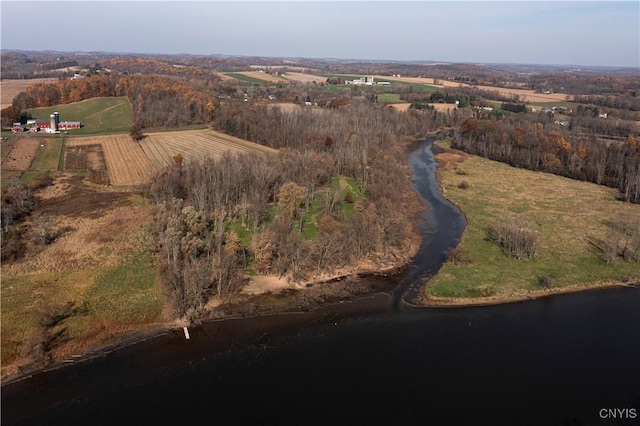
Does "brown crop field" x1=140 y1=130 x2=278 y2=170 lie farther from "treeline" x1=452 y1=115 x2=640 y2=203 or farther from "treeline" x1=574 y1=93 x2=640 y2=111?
"treeline" x1=574 y1=93 x2=640 y2=111

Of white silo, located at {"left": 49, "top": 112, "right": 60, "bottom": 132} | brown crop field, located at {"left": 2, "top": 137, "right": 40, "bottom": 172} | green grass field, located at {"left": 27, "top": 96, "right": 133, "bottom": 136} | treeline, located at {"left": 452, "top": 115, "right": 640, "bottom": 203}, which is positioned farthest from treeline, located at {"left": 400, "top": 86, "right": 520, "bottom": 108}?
brown crop field, located at {"left": 2, "top": 137, "right": 40, "bottom": 172}

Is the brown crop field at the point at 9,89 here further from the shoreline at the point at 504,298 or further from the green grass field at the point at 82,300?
the shoreline at the point at 504,298

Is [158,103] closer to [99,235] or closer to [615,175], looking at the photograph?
[99,235]

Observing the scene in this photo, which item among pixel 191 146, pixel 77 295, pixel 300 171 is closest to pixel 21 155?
pixel 191 146

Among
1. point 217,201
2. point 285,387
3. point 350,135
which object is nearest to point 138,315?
point 285,387

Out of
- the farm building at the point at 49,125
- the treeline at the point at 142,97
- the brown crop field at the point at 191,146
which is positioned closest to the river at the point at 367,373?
the brown crop field at the point at 191,146

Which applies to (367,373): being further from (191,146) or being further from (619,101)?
(619,101)
